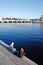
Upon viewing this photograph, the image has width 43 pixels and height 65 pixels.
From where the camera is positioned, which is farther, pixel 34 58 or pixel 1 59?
pixel 34 58

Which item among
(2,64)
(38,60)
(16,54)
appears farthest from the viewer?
(38,60)

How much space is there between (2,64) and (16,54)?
3718 mm

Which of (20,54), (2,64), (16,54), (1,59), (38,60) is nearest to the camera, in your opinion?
(2,64)

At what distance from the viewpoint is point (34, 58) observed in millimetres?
19203

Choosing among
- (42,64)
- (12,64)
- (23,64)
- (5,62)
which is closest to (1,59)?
(5,62)

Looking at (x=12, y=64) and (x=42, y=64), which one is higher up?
(x=12, y=64)

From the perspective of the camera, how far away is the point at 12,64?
1277cm

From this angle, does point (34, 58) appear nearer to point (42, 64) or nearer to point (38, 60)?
point (38, 60)

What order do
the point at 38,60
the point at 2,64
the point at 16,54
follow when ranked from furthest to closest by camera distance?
the point at 38,60
the point at 16,54
the point at 2,64

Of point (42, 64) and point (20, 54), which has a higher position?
point (20, 54)

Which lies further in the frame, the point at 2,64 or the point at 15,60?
the point at 15,60

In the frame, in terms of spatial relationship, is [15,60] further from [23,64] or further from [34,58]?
[34,58]

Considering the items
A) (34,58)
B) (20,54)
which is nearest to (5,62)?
(20,54)

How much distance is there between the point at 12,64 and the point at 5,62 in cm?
Answer: 104
